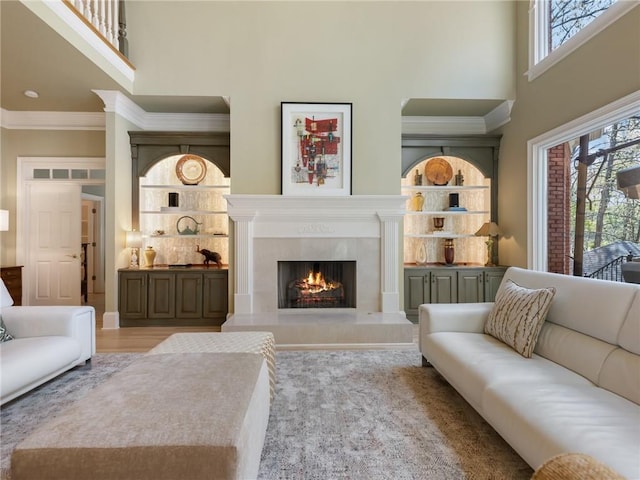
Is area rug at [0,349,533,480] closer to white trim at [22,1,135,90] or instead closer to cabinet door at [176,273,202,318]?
cabinet door at [176,273,202,318]

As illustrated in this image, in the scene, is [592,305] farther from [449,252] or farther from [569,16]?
[569,16]

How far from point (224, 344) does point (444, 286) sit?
3.27 m

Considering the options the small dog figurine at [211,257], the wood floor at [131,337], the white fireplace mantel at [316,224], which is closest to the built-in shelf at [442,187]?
the white fireplace mantel at [316,224]

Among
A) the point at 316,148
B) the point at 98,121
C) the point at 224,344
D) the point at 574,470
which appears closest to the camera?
the point at 574,470

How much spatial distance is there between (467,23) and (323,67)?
1971 millimetres

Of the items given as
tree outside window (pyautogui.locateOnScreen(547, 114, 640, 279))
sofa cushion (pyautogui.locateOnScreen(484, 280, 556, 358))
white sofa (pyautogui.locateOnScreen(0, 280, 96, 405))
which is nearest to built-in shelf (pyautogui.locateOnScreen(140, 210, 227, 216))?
white sofa (pyautogui.locateOnScreen(0, 280, 96, 405))

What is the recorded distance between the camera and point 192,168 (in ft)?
16.0

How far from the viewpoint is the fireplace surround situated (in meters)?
4.11

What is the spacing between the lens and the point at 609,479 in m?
0.81

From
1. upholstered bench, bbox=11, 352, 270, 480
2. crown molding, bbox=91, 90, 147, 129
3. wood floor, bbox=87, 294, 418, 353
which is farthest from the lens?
crown molding, bbox=91, 90, 147, 129

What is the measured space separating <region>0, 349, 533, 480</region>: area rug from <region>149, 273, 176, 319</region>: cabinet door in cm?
133

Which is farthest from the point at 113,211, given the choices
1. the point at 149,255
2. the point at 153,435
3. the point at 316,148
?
the point at 153,435

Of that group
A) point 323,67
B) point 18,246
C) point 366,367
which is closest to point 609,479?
point 366,367

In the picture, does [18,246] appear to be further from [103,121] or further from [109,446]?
[109,446]
